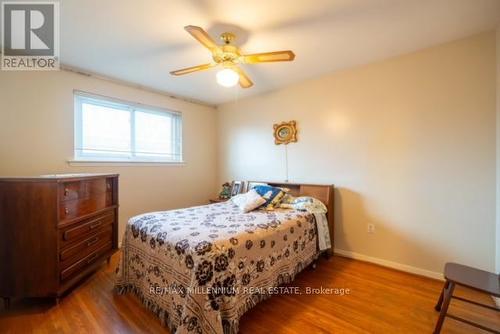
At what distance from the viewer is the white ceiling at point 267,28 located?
1725 millimetres

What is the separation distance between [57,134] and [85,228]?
48.9 inches

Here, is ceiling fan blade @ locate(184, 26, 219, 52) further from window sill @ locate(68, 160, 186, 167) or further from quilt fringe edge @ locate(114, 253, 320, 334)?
window sill @ locate(68, 160, 186, 167)

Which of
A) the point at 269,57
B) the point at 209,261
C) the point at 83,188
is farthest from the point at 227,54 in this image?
the point at 83,188

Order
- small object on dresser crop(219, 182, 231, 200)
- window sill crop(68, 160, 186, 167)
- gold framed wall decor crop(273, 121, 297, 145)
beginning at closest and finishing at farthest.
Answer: window sill crop(68, 160, 186, 167) → gold framed wall decor crop(273, 121, 297, 145) → small object on dresser crop(219, 182, 231, 200)

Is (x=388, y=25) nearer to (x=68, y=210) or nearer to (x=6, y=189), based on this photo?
(x=68, y=210)

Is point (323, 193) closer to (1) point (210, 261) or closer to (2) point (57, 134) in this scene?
(1) point (210, 261)

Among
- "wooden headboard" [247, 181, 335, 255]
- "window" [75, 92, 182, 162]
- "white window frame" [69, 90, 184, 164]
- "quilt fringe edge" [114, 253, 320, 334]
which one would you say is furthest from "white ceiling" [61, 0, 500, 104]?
"quilt fringe edge" [114, 253, 320, 334]

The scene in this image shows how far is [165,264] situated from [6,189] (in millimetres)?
1428

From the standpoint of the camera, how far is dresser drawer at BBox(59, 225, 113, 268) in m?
2.01

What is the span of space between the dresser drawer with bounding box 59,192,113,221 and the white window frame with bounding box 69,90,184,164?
2.24ft

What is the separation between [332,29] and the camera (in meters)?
2.01

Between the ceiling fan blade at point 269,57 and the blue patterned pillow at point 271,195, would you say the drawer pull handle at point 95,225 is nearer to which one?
the blue patterned pillow at point 271,195

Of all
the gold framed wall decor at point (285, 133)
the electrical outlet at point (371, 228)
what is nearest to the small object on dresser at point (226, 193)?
the gold framed wall decor at point (285, 133)

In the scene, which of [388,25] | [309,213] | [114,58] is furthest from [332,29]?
[114,58]
